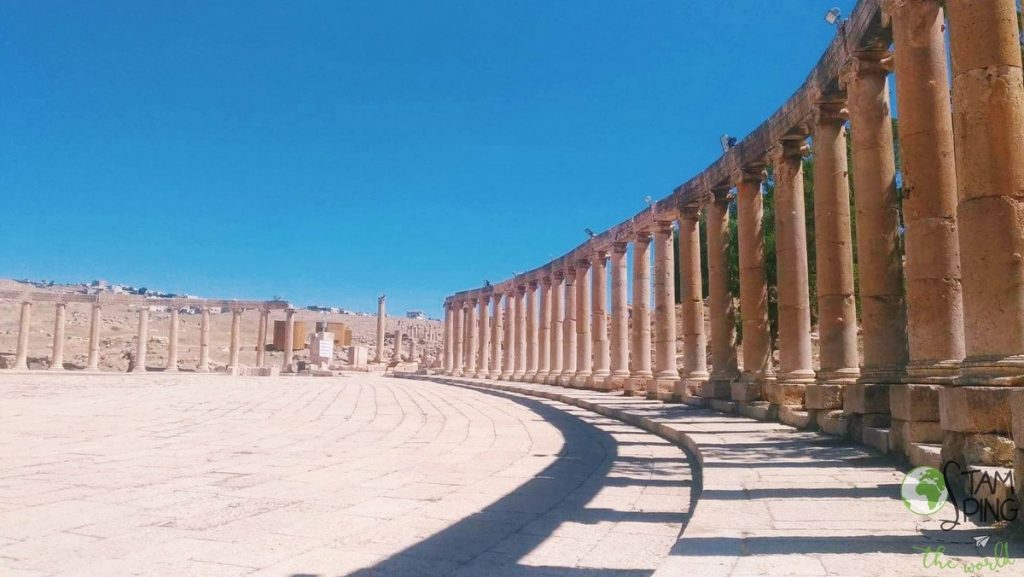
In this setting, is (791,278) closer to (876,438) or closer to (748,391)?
(748,391)

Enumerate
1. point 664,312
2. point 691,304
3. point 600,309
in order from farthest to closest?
point 600,309, point 664,312, point 691,304

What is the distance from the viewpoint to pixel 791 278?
1459cm

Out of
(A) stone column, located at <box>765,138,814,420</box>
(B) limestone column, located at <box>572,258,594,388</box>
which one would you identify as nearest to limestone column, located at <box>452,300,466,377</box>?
(B) limestone column, located at <box>572,258,594,388</box>

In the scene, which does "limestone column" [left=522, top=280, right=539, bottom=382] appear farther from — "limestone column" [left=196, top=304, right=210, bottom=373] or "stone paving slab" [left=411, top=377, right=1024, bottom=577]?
"limestone column" [left=196, top=304, right=210, bottom=373]

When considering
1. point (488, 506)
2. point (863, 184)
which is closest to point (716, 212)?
point (863, 184)

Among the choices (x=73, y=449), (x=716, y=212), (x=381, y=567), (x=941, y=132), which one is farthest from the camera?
(x=716, y=212)

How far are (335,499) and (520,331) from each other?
34749 millimetres

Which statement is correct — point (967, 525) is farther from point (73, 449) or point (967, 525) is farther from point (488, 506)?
point (73, 449)

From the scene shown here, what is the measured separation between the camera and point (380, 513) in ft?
23.1

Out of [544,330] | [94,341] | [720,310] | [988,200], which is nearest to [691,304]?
[720,310]

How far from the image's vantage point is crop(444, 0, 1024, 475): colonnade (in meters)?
7.18

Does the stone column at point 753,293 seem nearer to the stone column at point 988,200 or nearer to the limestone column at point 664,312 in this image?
the limestone column at point 664,312

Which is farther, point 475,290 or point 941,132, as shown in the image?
point 475,290

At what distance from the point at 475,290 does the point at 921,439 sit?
131 ft
